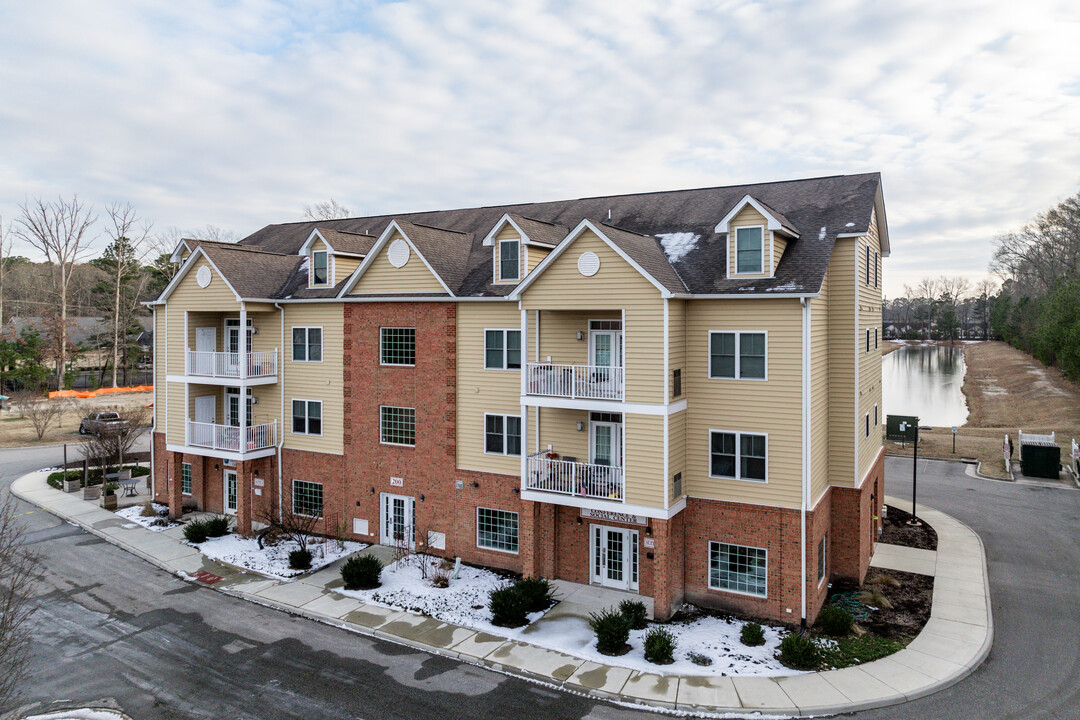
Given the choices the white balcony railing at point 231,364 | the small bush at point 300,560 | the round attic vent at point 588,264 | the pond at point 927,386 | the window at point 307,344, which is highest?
the round attic vent at point 588,264

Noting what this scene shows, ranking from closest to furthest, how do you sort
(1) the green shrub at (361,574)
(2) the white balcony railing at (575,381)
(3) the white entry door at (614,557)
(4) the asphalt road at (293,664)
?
(4) the asphalt road at (293,664)
(2) the white balcony railing at (575,381)
(3) the white entry door at (614,557)
(1) the green shrub at (361,574)

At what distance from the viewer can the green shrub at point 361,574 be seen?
17.4 metres

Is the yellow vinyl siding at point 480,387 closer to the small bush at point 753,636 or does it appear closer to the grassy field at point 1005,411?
the small bush at point 753,636

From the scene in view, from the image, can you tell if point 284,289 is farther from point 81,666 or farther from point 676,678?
point 676,678

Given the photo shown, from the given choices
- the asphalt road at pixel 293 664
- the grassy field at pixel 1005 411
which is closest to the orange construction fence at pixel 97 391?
the asphalt road at pixel 293 664

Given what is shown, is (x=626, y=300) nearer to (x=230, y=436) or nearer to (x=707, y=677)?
(x=707, y=677)

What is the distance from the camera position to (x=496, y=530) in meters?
19.0

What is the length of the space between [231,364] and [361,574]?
32.1 feet

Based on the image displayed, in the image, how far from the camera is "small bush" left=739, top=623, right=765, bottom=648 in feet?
46.9

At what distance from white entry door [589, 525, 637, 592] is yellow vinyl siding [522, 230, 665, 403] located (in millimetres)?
4083

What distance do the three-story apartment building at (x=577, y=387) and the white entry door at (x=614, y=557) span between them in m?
0.06

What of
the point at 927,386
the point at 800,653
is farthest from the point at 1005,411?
the point at 800,653

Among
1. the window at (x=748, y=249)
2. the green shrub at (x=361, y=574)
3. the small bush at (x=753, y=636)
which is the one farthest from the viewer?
the green shrub at (x=361, y=574)

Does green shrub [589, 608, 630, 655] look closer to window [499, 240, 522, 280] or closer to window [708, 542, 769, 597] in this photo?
window [708, 542, 769, 597]
